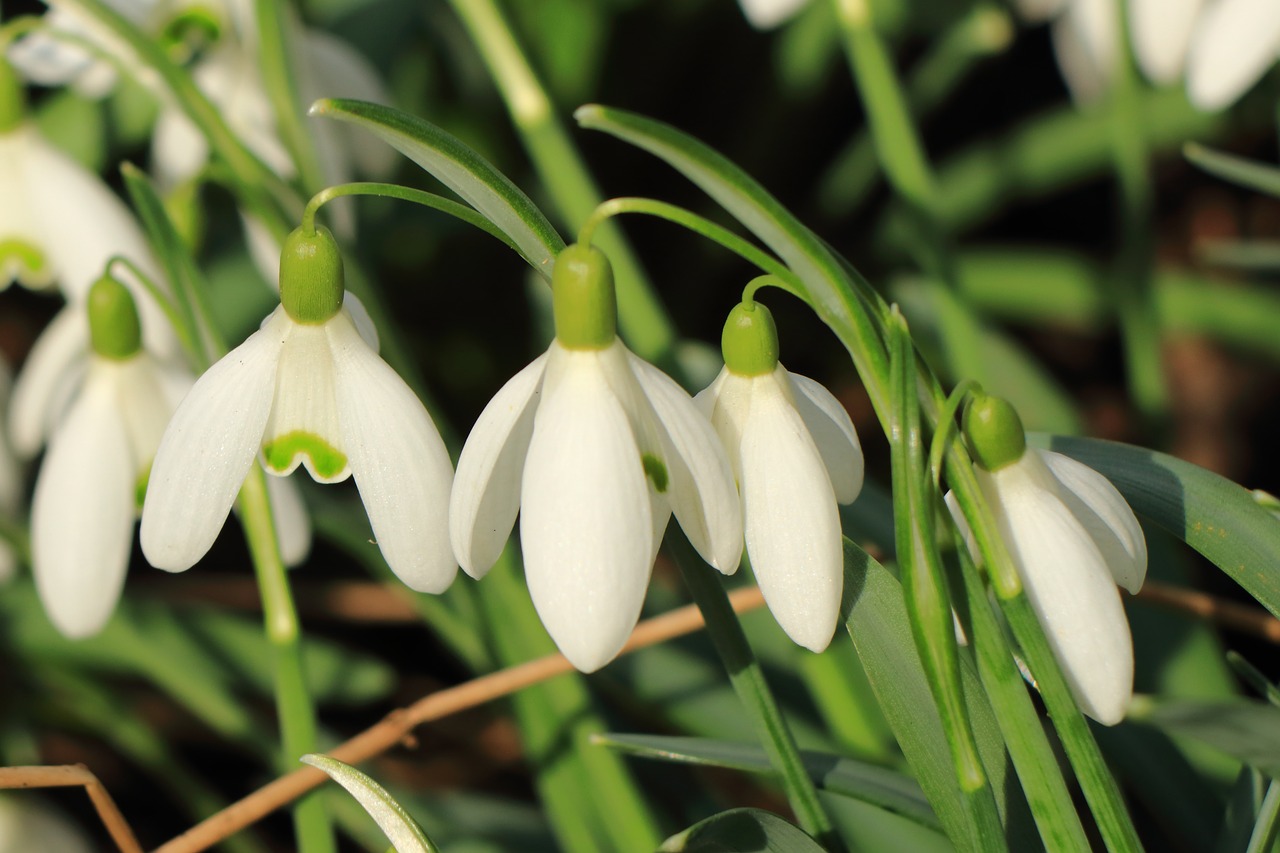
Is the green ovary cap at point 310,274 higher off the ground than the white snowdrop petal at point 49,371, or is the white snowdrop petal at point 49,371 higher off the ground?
the white snowdrop petal at point 49,371

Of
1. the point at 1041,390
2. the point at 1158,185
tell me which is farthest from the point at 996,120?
the point at 1041,390

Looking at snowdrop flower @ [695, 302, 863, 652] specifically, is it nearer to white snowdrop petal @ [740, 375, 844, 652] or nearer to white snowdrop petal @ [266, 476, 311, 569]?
white snowdrop petal @ [740, 375, 844, 652]

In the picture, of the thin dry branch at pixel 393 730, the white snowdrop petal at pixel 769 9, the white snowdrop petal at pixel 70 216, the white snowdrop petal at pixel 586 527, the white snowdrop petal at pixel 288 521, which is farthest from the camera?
the white snowdrop petal at pixel 769 9

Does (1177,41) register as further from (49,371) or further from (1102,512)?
(49,371)

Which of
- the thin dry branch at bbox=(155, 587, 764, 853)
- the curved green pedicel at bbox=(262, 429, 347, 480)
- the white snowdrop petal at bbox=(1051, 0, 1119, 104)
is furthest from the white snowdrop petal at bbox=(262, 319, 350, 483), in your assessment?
the white snowdrop petal at bbox=(1051, 0, 1119, 104)

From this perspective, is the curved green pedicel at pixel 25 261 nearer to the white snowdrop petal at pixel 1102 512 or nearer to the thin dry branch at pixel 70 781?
the thin dry branch at pixel 70 781

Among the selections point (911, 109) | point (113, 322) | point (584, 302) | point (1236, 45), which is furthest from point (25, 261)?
point (911, 109)

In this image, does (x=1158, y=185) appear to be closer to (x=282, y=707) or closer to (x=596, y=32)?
(x=596, y=32)

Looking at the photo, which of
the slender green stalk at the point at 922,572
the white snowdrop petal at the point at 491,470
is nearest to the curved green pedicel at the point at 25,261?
the white snowdrop petal at the point at 491,470
